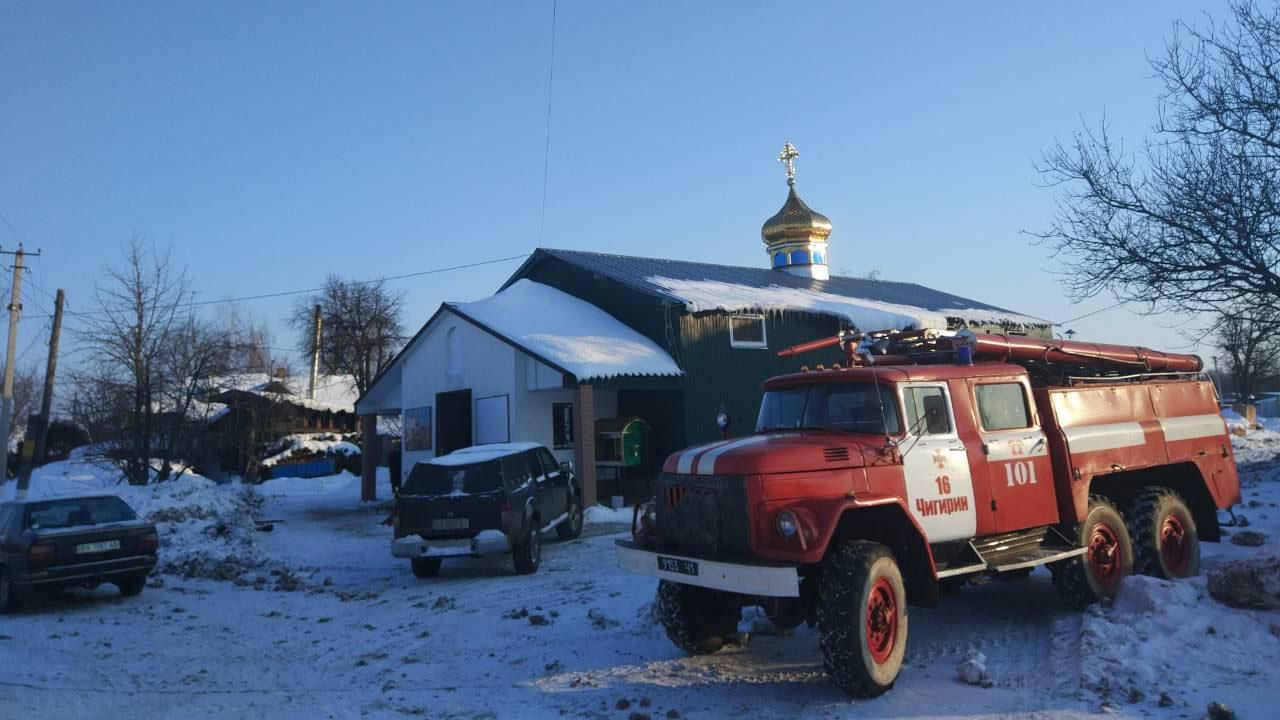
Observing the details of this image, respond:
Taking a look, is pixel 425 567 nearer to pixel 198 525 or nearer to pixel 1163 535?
pixel 198 525

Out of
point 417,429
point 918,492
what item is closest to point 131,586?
point 918,492

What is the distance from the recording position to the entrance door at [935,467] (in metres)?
6.56

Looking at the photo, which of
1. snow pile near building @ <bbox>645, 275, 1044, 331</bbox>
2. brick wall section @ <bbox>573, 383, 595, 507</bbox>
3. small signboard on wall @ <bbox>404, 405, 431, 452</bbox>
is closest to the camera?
brick wall section @ <bbox>573, 383, 595, 507</bbox>

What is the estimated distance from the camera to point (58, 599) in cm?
Answer: 1126

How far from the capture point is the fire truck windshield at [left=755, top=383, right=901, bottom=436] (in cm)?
677

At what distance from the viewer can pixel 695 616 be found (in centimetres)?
713

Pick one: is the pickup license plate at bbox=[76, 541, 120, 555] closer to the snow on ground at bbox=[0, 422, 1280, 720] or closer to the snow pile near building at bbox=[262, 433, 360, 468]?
the snow on ground at bbox=[0, 422, 1280, 720]

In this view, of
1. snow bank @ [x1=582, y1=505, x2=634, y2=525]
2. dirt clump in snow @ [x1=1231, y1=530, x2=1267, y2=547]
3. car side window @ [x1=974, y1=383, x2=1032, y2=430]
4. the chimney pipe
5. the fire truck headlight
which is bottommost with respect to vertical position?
dirt clump in snow @ [x1=1231, y1=530, x2=1267, y2=547]

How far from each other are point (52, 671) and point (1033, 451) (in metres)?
8.89

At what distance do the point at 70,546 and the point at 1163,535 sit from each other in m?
12.2

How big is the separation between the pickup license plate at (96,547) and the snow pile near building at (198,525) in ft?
6.18

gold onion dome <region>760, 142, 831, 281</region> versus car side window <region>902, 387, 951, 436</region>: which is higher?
gold onion dome <region>760, 142, 831, 281</region>

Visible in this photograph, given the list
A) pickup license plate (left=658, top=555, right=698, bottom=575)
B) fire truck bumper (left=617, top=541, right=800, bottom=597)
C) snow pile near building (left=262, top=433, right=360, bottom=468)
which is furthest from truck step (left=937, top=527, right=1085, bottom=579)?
snow pile near building (left=262, top=433, right=360, bottom=468)

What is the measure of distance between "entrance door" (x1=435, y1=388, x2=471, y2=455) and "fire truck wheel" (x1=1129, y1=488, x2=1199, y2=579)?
16506 millimetres
